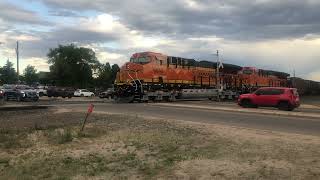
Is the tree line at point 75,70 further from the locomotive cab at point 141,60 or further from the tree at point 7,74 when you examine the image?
the locomotive cab at point 141,60

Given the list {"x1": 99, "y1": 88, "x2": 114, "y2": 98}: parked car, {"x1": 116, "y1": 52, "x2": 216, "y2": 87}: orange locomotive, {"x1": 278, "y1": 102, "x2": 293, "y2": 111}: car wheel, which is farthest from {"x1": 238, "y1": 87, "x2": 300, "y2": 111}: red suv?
{"x1": 99, "y1": 88, "x2": 114, "y2": 98}: parked car

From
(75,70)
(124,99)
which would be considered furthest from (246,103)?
(75,70)

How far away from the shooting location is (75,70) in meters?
131

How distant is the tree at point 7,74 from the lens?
5450 inches

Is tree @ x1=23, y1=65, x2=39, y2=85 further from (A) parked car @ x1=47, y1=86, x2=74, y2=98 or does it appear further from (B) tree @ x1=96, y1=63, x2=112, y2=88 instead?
(A) parked car @ x1=47, y1=86, x2=74, y2=98

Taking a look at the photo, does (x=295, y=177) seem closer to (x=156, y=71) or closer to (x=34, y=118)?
(x=34, y=118)

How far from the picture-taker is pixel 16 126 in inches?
781

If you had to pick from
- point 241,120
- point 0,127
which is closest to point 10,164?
point 0,127

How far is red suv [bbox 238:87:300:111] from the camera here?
36625 mm

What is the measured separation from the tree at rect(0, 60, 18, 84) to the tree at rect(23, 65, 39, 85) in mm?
13840

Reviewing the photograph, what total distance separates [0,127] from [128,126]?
4769 millimetres

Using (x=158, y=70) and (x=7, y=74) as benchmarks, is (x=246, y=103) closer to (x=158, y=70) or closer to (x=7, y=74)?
(x=158, y=70)

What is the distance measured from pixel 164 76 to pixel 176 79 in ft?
6.11

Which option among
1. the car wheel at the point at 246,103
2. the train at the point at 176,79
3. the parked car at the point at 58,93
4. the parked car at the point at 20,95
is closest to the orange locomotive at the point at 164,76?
the train at the point at 176,79
